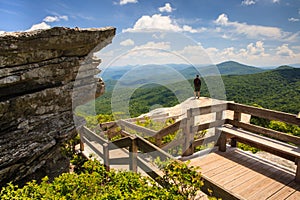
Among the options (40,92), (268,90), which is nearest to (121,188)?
(40,92)

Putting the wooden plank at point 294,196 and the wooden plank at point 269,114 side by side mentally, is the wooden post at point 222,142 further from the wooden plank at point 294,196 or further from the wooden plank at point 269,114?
the wooden plank at point 294,196

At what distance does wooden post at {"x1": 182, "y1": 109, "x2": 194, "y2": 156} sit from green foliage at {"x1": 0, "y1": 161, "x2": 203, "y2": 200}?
201cm

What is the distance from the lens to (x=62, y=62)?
18.2 feet

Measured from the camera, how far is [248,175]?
4289 mm

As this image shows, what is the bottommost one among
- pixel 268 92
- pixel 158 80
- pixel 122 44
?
pixel 268 92

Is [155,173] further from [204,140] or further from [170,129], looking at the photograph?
[204,140]

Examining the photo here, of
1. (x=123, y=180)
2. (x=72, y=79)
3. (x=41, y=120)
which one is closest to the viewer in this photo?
(x=123, y=180)

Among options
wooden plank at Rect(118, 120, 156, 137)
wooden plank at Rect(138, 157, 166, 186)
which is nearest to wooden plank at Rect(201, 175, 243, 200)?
wooden plank at Rect(138, 157, 166, 186)

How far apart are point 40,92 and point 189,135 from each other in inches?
151

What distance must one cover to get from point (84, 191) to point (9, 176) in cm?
305

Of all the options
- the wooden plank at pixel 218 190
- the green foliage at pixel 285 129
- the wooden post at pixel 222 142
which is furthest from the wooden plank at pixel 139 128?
the green foliage at pixel 285 129

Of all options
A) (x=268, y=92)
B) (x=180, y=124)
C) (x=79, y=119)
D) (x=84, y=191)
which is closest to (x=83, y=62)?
(x=79, y=119)

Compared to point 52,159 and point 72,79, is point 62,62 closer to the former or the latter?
point 72,79

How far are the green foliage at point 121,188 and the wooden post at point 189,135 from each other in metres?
2.01
